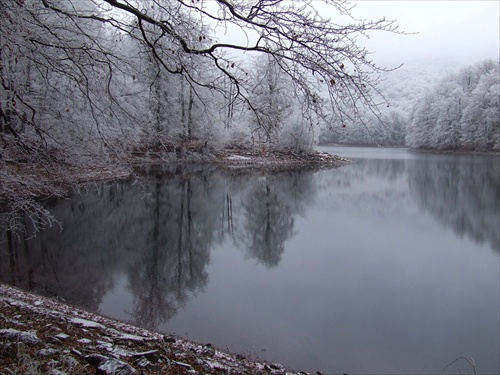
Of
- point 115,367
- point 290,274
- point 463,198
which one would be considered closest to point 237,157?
point 463,198

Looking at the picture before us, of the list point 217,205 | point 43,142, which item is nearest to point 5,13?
point 43,142

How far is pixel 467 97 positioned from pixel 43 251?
212ft

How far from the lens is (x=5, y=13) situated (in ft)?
11.0

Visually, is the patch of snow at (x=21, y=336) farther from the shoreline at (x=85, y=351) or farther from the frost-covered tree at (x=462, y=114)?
the frost-covered tree at (x=462, y=114)

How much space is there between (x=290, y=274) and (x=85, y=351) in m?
6.93

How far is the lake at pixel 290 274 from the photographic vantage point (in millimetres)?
6781

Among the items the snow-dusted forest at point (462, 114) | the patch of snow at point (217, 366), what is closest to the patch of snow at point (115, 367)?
Answer: the patch of snow at point (217, 366)

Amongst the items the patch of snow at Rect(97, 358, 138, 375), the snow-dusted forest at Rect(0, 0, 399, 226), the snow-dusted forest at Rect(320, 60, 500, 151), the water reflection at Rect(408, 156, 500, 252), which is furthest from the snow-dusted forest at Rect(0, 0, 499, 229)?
the snow-dusted forest at Rect(320, 60, 500, 151)

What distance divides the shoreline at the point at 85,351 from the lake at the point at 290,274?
51.9 inches

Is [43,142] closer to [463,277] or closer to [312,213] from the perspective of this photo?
[463,277]

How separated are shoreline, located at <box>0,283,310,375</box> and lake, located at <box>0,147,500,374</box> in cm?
132

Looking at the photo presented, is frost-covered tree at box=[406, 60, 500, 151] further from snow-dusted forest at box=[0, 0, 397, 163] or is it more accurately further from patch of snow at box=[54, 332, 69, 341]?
patch of snow at box=[54, 332, 69, 341]

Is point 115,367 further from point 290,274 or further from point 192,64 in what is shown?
point 290,274

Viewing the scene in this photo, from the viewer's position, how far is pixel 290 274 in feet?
33.0
